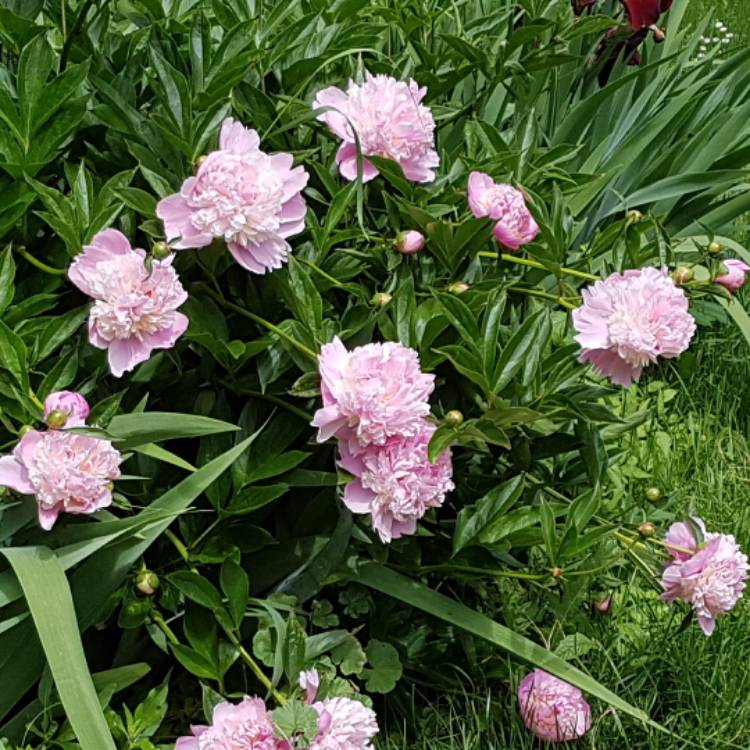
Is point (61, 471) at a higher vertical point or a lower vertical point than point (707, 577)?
higher

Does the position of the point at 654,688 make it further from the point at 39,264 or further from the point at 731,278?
the point at 39,264

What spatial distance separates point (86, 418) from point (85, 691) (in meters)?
0.27

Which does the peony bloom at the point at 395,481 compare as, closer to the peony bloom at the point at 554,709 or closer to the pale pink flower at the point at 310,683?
the pale pink flower at the point at 310,683

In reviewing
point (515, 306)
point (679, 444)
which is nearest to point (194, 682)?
point (515, 306)

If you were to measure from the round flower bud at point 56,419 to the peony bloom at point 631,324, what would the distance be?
21.9 inches

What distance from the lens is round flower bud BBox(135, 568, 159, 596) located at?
4.16 feet

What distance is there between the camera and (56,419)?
1129mm

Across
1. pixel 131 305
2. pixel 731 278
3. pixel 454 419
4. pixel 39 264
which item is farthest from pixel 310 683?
pixel 731 278

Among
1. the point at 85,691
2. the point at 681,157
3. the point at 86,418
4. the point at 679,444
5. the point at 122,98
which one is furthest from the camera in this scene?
the point at 681,157

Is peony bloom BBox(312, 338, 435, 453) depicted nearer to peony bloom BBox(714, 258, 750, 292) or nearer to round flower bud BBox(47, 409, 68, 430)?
round flower bud BBox(47, 409, 68, 430)

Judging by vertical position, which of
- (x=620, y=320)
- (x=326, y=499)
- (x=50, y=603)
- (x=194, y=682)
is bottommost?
(x=194, y=682)

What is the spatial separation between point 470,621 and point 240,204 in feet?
1.85

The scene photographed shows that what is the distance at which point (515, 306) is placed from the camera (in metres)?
1.59

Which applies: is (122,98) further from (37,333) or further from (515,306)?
(515,306)
